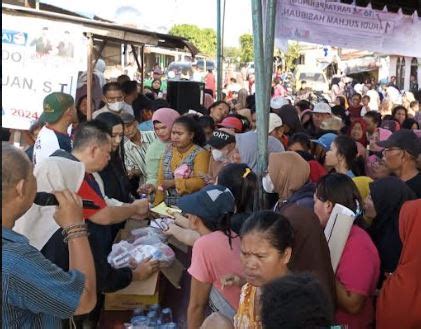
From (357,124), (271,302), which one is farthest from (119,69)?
(271,302)

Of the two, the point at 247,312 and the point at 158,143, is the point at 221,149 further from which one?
the point at 247,312

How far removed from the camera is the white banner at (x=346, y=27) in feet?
21.8

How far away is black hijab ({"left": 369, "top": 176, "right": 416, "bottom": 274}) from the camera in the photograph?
11.5 ft

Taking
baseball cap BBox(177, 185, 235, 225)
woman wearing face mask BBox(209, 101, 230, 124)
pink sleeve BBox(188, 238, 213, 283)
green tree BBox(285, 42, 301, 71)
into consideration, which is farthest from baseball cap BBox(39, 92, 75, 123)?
green tree BBox(285, 42, 301, 71)

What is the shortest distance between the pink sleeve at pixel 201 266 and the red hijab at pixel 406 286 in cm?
96

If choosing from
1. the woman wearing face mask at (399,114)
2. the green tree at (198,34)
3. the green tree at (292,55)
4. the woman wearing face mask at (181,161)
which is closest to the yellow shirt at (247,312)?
the woman wearing face mask at (181,161)

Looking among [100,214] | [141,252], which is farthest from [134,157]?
[100,214]

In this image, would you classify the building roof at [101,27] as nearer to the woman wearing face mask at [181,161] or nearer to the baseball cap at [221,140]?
the woman wearing face mask at [181,161]

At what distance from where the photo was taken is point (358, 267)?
9.05 ft

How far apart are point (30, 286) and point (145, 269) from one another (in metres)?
1.43

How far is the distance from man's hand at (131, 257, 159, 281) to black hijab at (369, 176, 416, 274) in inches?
56.8

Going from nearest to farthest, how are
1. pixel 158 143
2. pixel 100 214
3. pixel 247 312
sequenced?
pixel 247 312 < pixel 100 214 < pixel 158 143

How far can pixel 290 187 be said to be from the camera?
3582 millimetres

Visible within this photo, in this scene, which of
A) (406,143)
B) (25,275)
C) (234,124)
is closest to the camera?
(25,275)
